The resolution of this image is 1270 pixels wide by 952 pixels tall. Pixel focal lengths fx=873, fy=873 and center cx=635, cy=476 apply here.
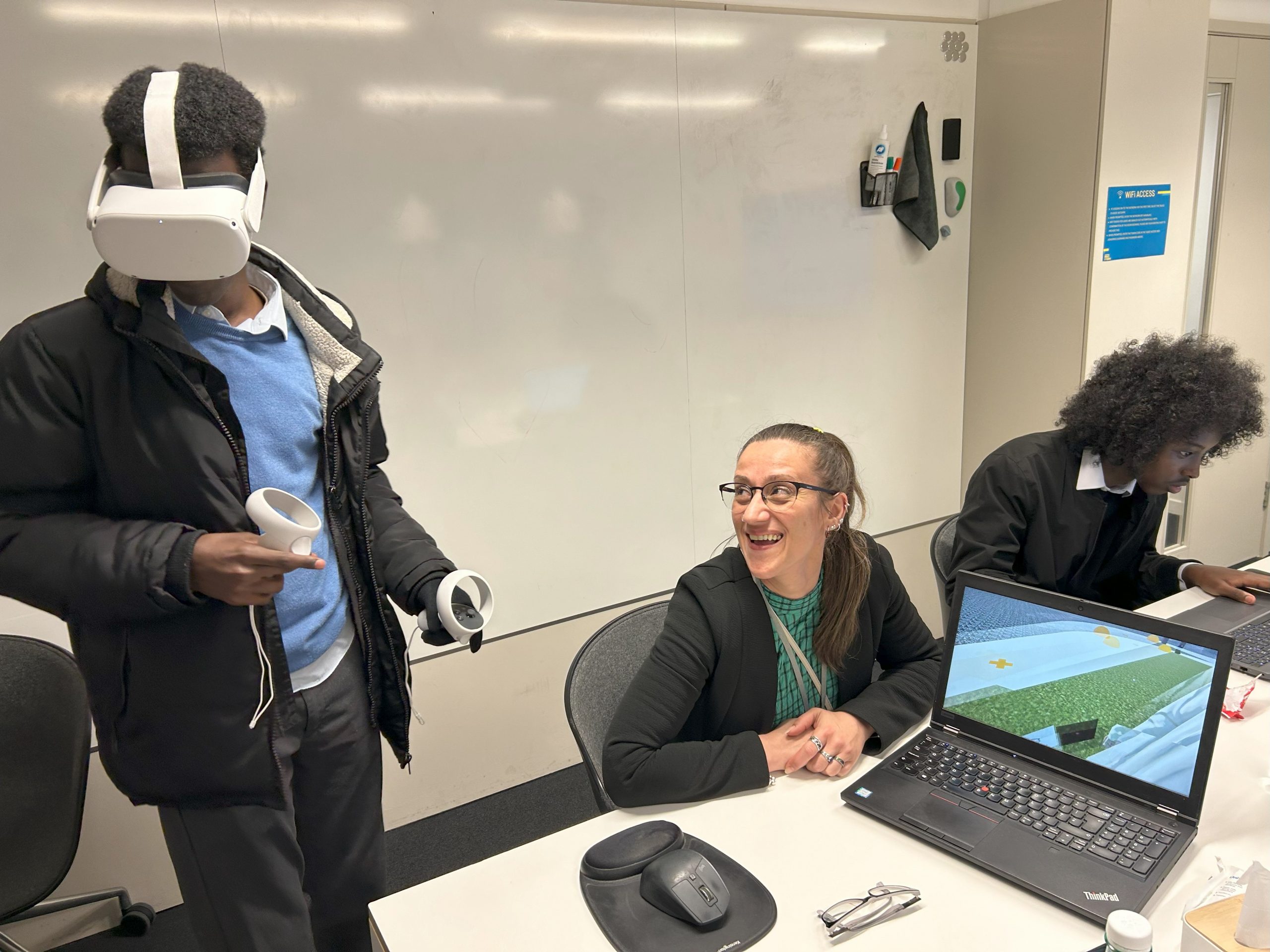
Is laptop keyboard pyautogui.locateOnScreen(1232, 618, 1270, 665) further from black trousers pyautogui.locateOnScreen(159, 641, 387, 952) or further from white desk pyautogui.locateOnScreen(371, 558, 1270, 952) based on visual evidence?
black trousers pyautogui.locateOnScreen(159, 641, 387, 952)

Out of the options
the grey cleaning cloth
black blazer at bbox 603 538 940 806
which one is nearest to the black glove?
black blazer at bbox 603 538 940 806

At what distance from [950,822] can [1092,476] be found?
1176 mm

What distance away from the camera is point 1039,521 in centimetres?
205

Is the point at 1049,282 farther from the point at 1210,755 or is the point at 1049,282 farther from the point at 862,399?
the point at 1210,755

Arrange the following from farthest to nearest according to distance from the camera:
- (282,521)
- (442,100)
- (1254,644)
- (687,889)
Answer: (442,100)
(1254,644)
(282,521)
(687,889)

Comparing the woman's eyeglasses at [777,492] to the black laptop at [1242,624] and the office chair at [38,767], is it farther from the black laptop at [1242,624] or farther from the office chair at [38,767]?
the office chair at [38,767]

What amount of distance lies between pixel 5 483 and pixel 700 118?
7.20ft

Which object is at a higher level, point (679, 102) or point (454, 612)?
point (679, 102)

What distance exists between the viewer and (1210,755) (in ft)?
3.75

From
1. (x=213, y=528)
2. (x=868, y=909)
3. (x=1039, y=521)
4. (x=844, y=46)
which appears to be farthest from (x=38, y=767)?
(x=844, y=46)

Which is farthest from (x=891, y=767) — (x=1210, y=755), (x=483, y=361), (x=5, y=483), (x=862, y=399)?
(x=862, y=399)

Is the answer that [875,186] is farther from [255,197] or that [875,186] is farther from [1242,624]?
[255,197]

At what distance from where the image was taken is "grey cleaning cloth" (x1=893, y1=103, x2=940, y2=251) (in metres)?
3.19

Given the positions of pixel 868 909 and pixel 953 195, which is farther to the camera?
pixel 953 195
